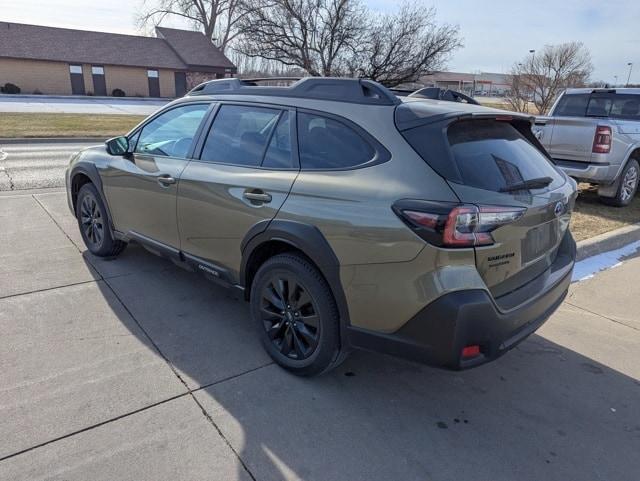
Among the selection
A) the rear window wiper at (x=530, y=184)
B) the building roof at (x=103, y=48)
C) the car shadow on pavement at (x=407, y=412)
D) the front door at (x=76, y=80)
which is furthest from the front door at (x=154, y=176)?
the front door at (x=76, y=80)

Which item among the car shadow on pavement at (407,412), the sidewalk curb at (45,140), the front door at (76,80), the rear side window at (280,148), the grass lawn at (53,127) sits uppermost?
the front door at (76,80)

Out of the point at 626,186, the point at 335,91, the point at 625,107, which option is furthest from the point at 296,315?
the point at 625,107

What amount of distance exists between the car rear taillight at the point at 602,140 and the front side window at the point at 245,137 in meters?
6.24

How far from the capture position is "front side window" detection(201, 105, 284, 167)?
3133mm

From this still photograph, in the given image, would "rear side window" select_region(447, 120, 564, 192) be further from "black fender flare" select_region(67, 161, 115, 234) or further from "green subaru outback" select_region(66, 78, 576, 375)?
"black fender flare" select_region(67, 161, 115, 234)

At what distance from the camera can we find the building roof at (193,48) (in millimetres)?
46969

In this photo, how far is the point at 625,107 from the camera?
27.9 feet

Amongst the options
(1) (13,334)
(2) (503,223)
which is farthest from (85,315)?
(2) (503,223)

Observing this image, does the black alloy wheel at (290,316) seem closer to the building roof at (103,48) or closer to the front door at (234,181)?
the front door at (234,181)

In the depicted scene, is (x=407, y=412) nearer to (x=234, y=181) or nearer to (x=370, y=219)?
(x=370, y=219)

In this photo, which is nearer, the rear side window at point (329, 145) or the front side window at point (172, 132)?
the rear side window at point (329, 145)

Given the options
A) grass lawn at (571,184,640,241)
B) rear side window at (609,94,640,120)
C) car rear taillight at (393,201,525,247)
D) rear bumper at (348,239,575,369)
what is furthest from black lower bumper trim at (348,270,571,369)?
rear side window at (609,94,640,120)

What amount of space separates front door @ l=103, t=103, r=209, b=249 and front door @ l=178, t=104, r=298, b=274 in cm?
20

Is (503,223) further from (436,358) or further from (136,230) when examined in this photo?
(136,230)
